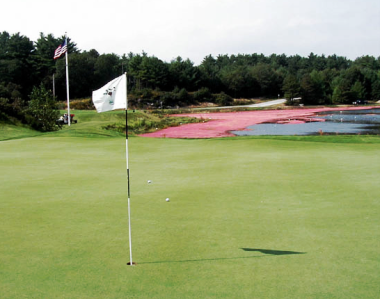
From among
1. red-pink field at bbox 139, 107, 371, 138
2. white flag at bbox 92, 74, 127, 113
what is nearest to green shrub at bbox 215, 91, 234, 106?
red-pink field at bbox 139, 107, 371, 138

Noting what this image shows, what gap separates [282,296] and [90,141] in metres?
16.3

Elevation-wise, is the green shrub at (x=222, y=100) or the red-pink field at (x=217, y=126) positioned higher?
the green shrub at (x=222, y=100)

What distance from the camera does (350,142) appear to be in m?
17.7

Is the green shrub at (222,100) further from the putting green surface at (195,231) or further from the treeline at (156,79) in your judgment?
the putting green surface at (195,231)

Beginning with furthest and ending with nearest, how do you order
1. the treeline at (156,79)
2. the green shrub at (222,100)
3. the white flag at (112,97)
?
the green shrub at (222,100) → the treeline at (156,79) → the white flag at (112,97)

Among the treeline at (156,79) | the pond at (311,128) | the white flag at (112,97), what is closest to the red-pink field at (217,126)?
the pond at (311,128)

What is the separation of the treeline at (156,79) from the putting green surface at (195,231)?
170ft

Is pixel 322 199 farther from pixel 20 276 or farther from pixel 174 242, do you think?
pixel 20 276

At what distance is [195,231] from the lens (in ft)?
19.8

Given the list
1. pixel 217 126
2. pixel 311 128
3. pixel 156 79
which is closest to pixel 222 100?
pixel 156 79

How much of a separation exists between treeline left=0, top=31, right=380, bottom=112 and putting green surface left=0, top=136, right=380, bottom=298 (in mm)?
51915

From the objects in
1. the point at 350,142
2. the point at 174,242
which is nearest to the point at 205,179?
the point at 174,242

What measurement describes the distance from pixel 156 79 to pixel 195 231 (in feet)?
281

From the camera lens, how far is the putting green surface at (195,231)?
14.3ft
